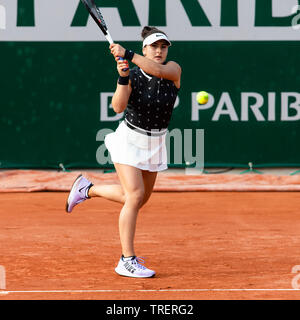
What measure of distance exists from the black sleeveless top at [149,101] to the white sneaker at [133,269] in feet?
2.49

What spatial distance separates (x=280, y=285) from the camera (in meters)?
3.82

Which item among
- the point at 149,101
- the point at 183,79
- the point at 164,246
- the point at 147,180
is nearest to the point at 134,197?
the point at 147,180

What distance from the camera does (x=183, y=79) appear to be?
8109 mm

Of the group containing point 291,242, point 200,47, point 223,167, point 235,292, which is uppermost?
point 200,47

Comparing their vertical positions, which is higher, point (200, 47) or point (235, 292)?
point (200, 47)

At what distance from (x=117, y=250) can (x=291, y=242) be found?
1.24 m

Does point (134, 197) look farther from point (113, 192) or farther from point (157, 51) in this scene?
point (157, 51)

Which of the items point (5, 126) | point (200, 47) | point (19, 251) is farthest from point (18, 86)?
point (19, 251)

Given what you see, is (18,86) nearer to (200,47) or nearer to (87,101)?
(87,101)

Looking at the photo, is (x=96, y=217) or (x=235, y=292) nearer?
(x=235, y=292)

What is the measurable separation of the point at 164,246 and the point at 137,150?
107 cm

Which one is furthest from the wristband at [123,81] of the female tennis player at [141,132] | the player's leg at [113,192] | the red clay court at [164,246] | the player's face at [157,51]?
the red clay court at [164,246]

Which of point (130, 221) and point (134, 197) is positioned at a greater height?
point (134, 197)

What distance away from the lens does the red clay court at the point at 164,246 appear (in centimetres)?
375
